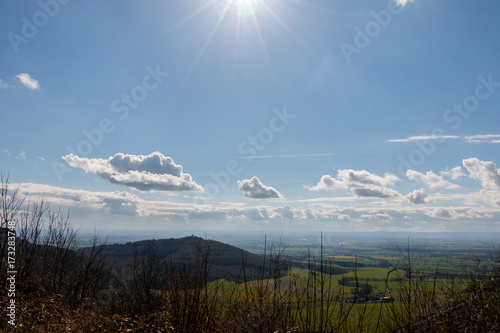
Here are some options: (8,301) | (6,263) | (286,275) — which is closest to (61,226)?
(6,263)

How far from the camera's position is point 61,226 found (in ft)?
47.5

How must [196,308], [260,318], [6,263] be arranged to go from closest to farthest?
[260,318]
[196,308]
[6,263]

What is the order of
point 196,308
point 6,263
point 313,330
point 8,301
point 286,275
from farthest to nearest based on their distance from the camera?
point 6,263 → point 8,301 → point 286,275 → point 196,308 → point 313,330

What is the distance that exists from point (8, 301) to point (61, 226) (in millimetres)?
6013

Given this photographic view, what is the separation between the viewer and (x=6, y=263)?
11.7 meters

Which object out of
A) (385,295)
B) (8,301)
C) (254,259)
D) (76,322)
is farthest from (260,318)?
(254,259)

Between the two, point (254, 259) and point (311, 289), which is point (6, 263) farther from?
point (254, 259)

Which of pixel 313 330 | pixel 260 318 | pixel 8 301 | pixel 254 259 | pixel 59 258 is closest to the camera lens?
pixel 313 330

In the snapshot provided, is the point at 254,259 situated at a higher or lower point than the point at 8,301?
lower

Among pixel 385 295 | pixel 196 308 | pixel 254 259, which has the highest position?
pixel 385 295

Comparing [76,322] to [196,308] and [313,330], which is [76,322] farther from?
[313,330]

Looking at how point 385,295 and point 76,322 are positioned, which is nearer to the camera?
point 385,295

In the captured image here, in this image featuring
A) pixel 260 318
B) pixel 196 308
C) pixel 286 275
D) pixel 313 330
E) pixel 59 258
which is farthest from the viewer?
pixel 59 258

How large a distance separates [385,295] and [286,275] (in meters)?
2.27
